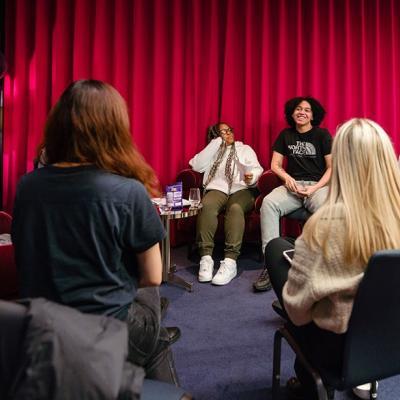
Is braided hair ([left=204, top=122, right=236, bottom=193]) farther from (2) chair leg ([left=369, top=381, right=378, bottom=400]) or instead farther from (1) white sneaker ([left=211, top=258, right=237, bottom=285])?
(2) chair leg ([left=369, top=381, right=378, bottom=400])

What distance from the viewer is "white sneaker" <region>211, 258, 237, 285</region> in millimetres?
2727

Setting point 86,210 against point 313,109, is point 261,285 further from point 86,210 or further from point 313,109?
point 86,210

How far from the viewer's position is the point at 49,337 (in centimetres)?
56

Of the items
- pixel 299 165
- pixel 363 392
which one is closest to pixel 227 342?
pixel 363 392

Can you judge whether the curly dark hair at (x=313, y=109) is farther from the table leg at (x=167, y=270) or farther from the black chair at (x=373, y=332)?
the black chair at (x=373, y=332)

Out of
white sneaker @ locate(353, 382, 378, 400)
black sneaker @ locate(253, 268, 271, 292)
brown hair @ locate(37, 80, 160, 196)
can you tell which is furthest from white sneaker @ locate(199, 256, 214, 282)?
brown hair @ locate(37, 80, 160, 196)

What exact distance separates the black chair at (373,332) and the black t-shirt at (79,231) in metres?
0.52

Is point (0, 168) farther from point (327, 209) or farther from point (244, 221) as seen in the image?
point (327, 209)

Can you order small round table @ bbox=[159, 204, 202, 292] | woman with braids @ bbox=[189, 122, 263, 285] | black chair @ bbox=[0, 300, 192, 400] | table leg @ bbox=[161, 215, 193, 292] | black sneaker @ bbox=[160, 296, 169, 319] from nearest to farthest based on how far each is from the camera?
black chair @ bbox=[0, 300, 192, 400] < black sneaker @ bbox=[160, 296, 169, 319] < small round table @ bbox=[159, 204, 202, 292] < table leg @ bbox=[161, 215, 193, 292] < woman with braids @ bbox=[189, 122, 263, 285]

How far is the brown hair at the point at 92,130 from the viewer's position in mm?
992

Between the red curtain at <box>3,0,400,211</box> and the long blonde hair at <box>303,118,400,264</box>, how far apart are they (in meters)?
2.80

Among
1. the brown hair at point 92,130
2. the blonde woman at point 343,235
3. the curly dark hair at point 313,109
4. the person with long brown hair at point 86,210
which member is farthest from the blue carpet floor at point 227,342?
the curly dark hair at point 313,109

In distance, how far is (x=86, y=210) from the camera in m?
0.95

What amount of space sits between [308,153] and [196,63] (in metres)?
1.37
